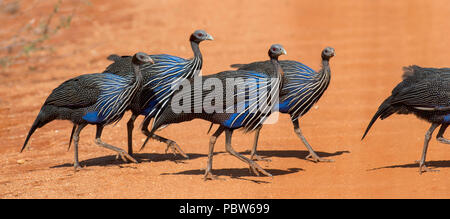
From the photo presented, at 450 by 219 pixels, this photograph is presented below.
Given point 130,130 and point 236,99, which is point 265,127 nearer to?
point 130,130

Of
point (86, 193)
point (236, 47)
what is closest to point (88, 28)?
point (236, 47)

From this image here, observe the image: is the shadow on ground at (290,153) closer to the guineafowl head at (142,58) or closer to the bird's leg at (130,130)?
the bird's leg at (130,130)

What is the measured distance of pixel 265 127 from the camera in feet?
30.7

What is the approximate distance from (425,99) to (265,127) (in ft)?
9.31

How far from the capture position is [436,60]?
39.3ft

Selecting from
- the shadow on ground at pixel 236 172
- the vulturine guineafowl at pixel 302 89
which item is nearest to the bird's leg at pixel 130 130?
the shadow on ground at pixel 236 172

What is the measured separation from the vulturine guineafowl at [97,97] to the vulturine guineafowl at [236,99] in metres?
0.72

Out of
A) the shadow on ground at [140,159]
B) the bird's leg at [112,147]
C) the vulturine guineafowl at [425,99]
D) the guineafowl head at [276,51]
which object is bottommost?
the shadow on ground at [140,159]

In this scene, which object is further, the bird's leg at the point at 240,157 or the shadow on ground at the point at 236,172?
the shadow on ground at the point at 236,172

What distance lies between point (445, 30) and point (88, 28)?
8075 millimetres

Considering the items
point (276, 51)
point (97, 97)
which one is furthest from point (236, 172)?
point (97, 97)

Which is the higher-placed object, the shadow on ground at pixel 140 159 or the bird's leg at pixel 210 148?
the bird's leg at pixel 210 148

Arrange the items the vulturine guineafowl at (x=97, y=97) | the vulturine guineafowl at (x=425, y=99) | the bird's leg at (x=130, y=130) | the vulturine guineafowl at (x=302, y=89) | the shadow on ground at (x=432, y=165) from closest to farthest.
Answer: the vulturine guineafowl at (x=425, y=99) → the shadow on ground at (x=432, y=165) → the vulturine guineafowl at (x=97, y=97) → the vulturine guineafowl at (x=302, y=89) → the bird's leg at (x=130, y=130)

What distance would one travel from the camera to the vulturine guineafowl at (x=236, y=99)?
6.84 metres
